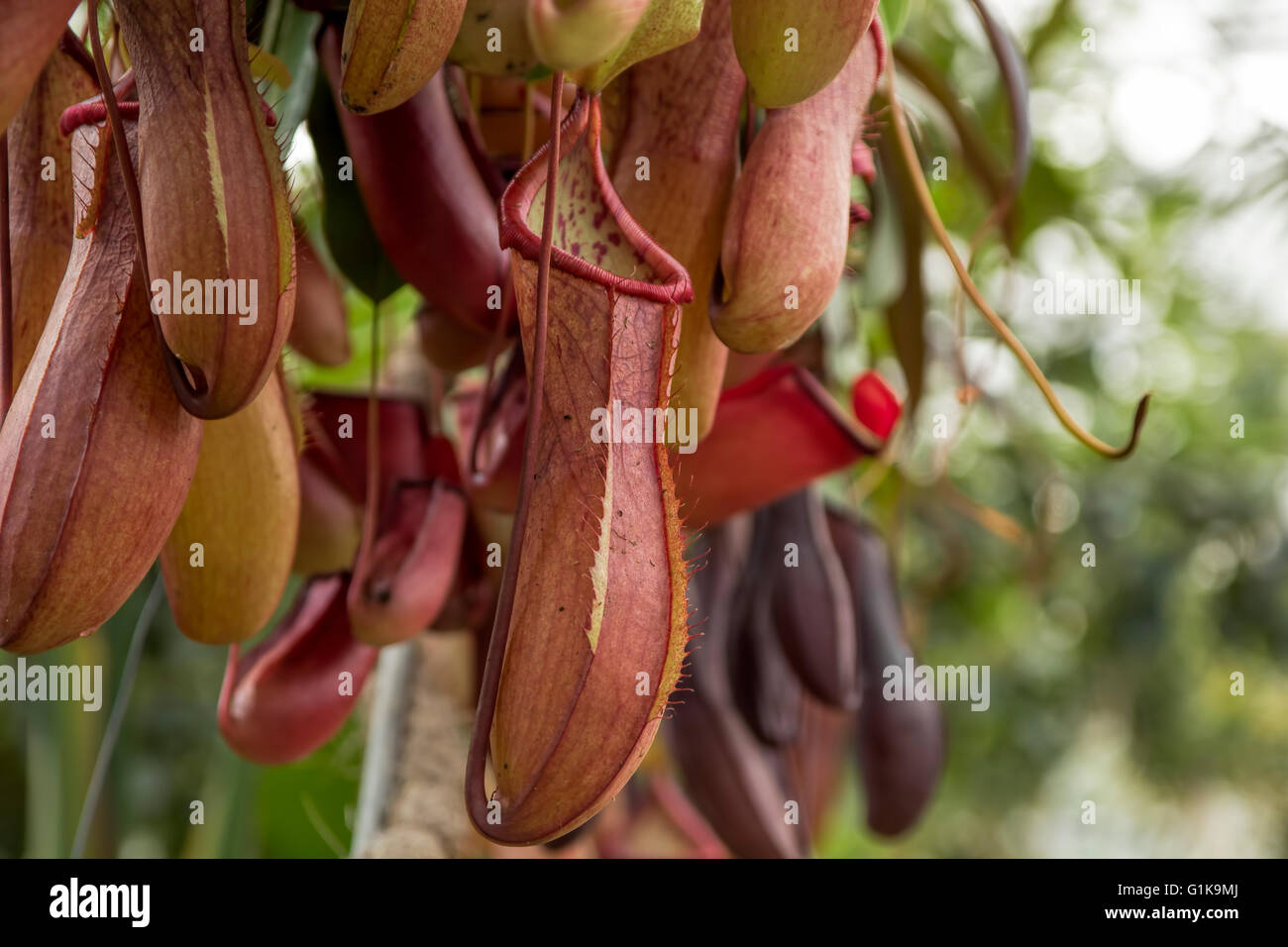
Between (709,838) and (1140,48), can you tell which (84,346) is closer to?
(709,838)

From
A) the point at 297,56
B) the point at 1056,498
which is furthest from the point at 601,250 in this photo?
the point at 1056,498

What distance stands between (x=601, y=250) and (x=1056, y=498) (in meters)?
1.25

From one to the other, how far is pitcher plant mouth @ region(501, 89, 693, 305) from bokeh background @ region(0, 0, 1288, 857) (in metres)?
0.25

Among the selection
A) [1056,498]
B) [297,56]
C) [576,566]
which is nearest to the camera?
[576,566]

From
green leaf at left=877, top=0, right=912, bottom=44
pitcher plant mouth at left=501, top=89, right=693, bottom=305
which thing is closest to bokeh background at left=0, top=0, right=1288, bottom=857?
green leaf at left=877, top=0, right=912, bottom=44

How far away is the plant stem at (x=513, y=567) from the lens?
0.99 ft

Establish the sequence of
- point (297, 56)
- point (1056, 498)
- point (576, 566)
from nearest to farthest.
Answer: point (576, 566)
point (297, 56)
point (1056, 498)

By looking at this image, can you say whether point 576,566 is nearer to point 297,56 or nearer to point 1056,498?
point 297,56

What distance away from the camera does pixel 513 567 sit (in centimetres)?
31

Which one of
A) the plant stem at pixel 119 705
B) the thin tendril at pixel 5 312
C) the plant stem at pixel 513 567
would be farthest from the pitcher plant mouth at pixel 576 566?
the plant stem at pixel 119 705

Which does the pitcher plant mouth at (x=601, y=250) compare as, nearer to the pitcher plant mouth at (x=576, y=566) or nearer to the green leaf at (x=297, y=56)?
the pitcher plant mouth at (x=576, y=566)

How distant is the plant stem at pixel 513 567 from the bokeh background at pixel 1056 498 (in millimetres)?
313

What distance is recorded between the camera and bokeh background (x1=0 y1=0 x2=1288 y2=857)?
0.90m

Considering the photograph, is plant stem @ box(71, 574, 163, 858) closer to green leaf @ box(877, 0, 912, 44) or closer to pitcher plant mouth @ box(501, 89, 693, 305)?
pitcher plant mouth @ box(501, 89, 693, 305)
